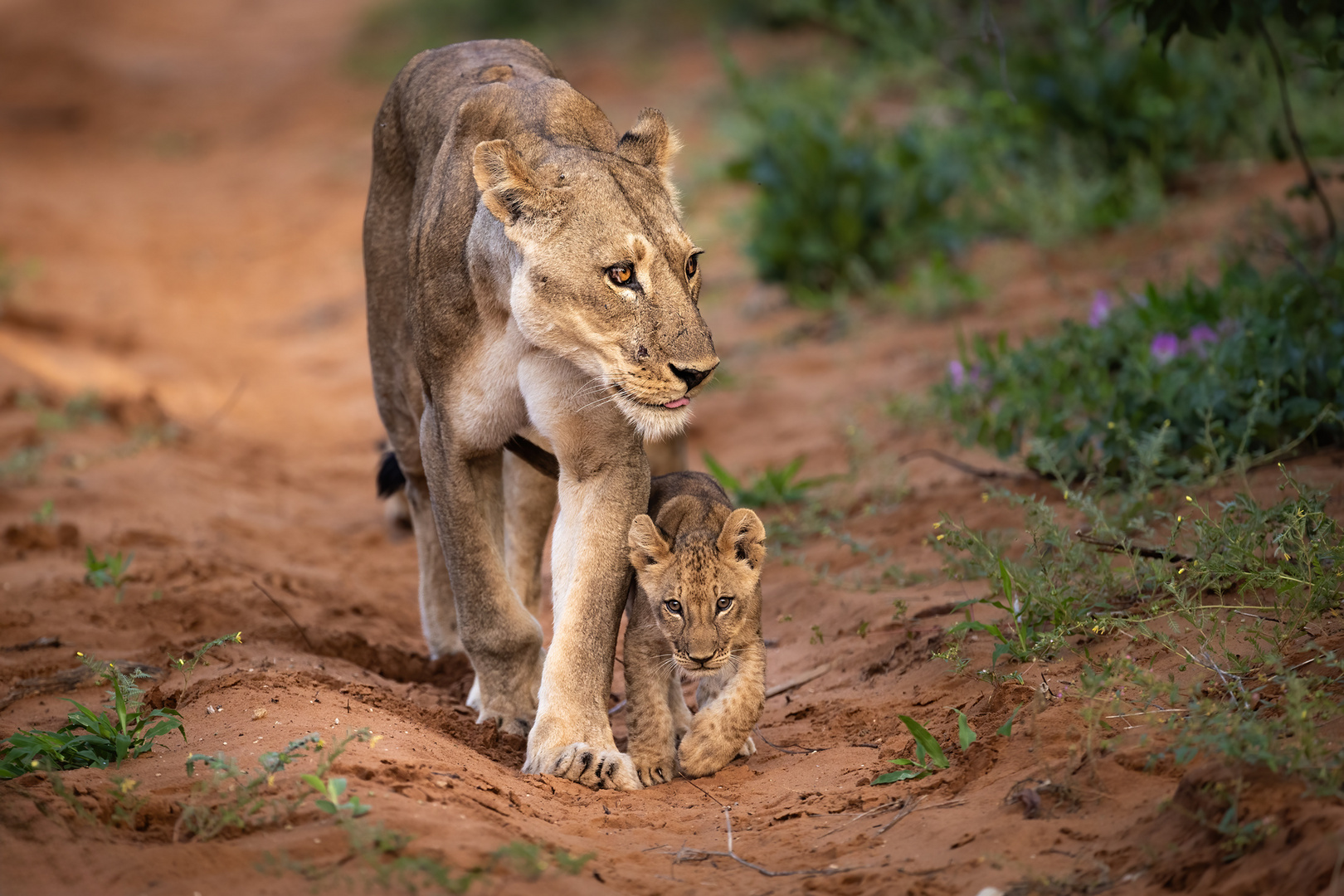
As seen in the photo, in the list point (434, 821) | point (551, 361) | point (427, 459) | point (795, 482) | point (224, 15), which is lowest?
point (795, 482)

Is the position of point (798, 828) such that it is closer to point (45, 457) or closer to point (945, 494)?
point (945, 494)

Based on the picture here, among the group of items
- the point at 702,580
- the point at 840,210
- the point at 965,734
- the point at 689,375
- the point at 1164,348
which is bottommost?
the point at 965,734

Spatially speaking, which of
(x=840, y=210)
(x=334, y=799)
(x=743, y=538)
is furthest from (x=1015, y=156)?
(x=334, y=799)

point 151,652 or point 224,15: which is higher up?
point 224,15

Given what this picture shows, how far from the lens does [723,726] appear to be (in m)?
3.92

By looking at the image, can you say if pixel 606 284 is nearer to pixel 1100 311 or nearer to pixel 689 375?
pixel 689 375

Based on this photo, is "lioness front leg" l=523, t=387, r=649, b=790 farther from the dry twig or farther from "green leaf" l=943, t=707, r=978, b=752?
the dry twig

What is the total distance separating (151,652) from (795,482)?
3.18 metres

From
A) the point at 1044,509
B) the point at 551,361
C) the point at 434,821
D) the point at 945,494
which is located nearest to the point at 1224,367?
the point at 945,494

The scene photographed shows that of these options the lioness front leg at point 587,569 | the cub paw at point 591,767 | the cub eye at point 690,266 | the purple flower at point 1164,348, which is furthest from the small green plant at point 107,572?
the purple flower at point 1164,348

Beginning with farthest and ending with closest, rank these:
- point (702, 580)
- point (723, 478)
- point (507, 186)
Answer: point (723, 478)
point (702, 580)
point (507, 186)

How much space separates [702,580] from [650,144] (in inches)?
55.8

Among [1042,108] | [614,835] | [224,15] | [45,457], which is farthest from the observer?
[224,15]

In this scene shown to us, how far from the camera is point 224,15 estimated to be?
3044cm
